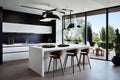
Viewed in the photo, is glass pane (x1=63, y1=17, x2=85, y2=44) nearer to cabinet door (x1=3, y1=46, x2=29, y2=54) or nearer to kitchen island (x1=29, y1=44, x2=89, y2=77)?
kitchen island (x1=29, y1=44, x2=89, y2=77)

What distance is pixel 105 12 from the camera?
6.59 m

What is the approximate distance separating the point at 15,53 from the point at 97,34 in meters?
4.91

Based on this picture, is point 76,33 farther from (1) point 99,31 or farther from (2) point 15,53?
(2) point 15,53

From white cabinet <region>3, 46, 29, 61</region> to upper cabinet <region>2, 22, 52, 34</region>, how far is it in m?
1.02

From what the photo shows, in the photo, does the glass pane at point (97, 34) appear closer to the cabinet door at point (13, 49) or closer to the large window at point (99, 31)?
the large window at point (99, 31)

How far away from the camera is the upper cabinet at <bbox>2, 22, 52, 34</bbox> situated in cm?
654

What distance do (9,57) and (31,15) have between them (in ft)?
10.0

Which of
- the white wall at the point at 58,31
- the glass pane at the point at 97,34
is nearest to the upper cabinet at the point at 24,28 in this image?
the white wall at the point at 58,31

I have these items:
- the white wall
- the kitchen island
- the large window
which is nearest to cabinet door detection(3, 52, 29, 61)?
the kitchen island

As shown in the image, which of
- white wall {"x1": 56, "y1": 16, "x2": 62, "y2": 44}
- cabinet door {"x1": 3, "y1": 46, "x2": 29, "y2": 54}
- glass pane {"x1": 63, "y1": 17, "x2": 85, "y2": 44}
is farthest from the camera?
white wall {"x1": 56, "y1": 16, "x2": 62, "y2": 44}

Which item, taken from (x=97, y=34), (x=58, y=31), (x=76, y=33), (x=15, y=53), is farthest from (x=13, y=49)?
(x=97, y=34)

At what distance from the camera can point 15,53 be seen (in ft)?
21.7

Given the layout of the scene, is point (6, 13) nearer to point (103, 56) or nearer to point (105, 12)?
point (105, 12)

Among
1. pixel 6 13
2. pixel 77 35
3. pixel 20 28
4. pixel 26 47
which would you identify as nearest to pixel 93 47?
pixel 77 35
